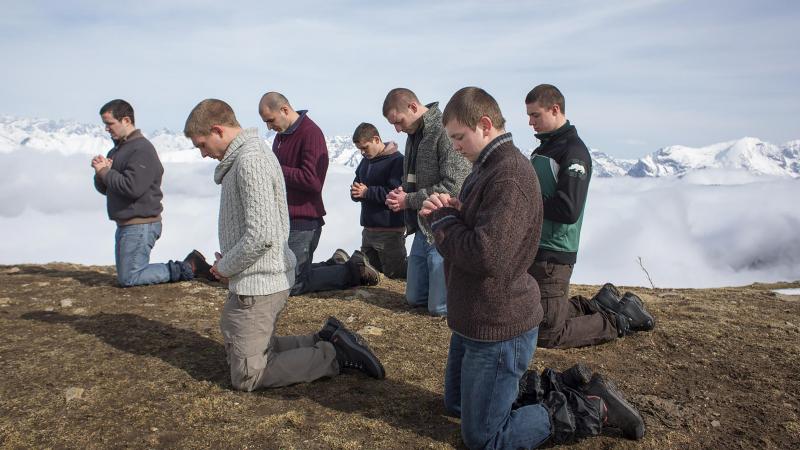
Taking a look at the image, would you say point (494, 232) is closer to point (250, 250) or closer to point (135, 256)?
point (250, 250)

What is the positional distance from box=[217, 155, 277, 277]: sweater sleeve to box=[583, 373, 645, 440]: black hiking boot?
3.24m

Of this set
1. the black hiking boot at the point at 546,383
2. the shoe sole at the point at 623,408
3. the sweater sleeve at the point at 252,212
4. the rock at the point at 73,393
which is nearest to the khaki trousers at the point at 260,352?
the sweater sleeve at the point at 252,212

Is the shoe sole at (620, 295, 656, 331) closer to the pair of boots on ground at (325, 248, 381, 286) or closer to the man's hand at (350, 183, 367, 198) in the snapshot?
the pair of boots on ground at (325, 248, 381, 286)

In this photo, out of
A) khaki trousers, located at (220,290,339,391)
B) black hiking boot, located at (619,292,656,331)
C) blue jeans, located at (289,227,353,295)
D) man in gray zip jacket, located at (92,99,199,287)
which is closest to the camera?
khaki trousers, located at (220,290,339,391)

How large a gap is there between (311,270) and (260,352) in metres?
4.13

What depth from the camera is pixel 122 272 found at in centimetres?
944

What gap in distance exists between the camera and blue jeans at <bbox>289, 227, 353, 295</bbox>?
8727 mm

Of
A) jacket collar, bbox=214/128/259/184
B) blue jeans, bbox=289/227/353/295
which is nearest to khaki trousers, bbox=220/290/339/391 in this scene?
jacket collar, bbox=214/128/259/184

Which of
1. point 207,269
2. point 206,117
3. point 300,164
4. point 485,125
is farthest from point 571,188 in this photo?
point 207,269

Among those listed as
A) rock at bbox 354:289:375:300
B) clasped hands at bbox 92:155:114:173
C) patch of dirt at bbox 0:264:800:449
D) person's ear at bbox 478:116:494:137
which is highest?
person's ear at bbox 478:116:494:137

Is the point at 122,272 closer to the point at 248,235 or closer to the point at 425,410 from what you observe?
the point at 248,235

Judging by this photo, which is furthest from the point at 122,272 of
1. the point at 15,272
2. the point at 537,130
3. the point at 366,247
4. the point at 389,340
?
the point at 537,130

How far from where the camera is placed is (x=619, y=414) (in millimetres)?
4609

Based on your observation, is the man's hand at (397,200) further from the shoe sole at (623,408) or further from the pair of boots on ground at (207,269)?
the shoe sole at (623,408)
